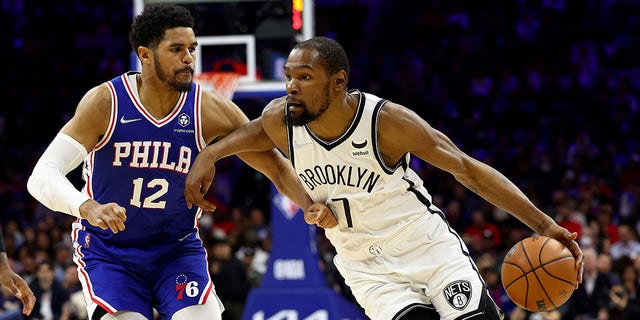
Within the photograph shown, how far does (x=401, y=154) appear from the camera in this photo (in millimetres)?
4742

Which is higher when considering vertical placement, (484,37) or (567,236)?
(567,236)

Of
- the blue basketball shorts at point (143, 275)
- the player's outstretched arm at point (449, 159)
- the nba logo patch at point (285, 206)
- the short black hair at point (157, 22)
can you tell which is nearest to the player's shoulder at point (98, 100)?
the short black hair at point (157, 22)

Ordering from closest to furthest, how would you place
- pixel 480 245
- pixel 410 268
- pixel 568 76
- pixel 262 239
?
1. pixel 410 268
2. pixel 480 245
3. pixel 262 239
4. pixel 568 76

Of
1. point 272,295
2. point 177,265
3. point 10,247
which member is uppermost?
point 177,265

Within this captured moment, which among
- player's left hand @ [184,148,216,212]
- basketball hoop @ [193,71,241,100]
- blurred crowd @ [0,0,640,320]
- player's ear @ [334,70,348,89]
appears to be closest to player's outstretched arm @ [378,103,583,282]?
player's ear @ [334,70,348,89]

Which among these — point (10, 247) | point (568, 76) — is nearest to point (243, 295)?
point (10, 247)

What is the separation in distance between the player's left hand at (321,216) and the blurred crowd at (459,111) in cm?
673

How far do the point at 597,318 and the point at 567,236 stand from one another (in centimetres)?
674

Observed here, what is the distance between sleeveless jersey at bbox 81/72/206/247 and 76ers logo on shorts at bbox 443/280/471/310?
53.1 inches

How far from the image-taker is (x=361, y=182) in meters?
4.71

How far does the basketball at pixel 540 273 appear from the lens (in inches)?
190

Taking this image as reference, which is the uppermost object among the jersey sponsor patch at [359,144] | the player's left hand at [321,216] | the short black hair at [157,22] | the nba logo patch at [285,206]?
the short black hair at [157,22]

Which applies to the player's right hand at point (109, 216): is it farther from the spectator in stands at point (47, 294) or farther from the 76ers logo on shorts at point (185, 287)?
the spectator in stands at point (47, 294)

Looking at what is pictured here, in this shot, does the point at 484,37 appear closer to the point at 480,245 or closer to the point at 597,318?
the point at 480,245
